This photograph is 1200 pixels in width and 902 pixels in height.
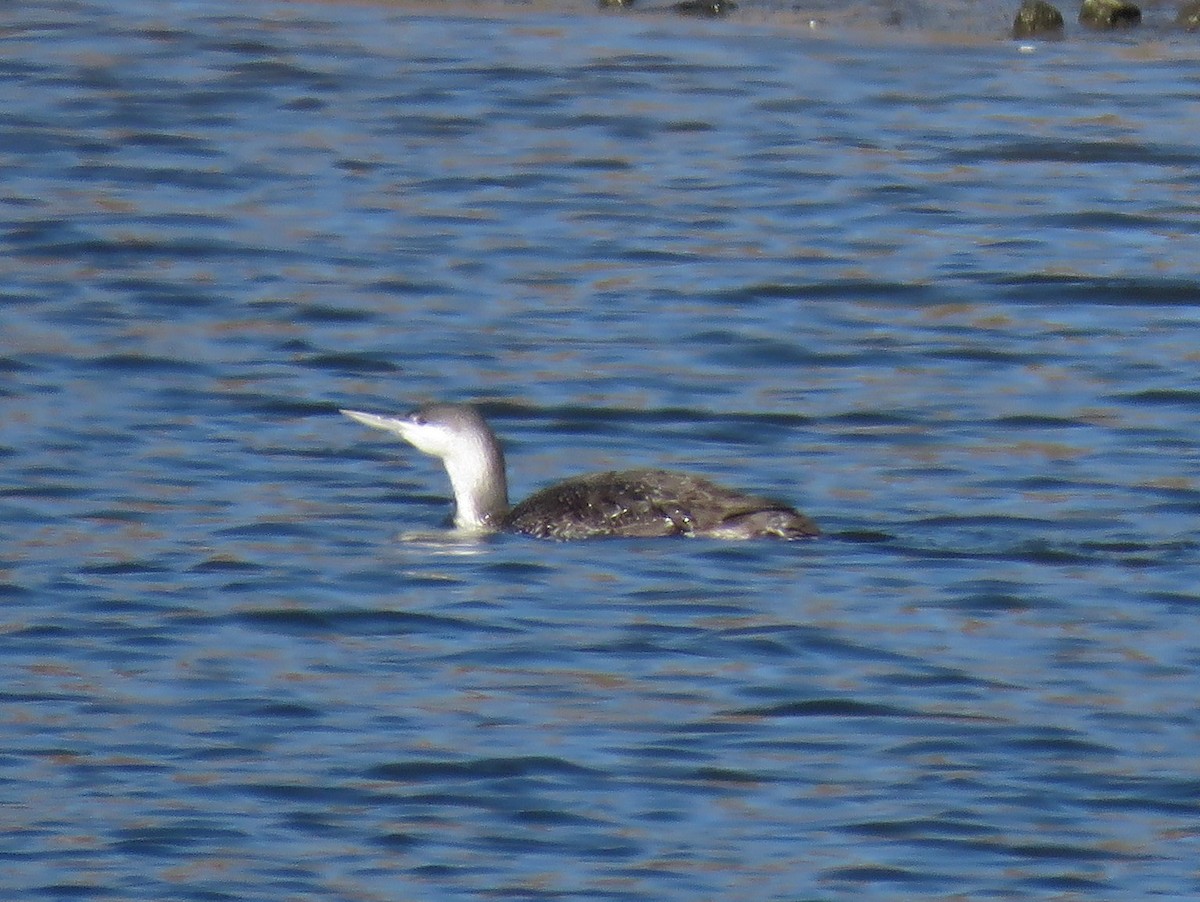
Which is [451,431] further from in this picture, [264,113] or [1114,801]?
[264,113]

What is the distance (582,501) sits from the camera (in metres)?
11.1

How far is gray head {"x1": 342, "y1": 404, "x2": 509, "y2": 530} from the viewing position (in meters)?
11.5

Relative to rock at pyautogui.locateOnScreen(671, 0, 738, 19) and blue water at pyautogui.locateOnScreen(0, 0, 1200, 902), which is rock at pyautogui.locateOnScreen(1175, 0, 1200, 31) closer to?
blue water at pyautogui.locateOnScreen(0, 0, 1200, 902)

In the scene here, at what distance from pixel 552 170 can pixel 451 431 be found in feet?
20.8

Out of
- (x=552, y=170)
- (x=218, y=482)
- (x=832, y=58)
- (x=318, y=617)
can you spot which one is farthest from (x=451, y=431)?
(x=832, y=58)

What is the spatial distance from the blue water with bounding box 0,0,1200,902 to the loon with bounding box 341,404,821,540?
0.34ft

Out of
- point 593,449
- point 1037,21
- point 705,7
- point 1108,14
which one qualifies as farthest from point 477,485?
point 705,7

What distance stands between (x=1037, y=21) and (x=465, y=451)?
31.2 feet

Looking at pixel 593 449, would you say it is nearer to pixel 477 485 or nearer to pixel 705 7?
pixel 477 485

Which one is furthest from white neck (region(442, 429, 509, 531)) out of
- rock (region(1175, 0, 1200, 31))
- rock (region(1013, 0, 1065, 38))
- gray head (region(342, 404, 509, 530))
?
rock (region(1175, 0, 1200, 31))

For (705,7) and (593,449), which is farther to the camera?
(705,7)

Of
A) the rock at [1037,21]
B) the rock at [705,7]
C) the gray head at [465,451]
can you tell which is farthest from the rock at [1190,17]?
the gray head at [465,451]

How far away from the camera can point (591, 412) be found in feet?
42.3

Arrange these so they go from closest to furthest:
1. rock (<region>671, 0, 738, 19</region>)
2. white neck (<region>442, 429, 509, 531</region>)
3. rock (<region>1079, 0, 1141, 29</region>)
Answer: white neck (<region>442, 429, 509, 531</region>) < rock (<region>1079, 0, 1141, 29</region>) < rock (<region>671, 0, 738, 19</region>)
